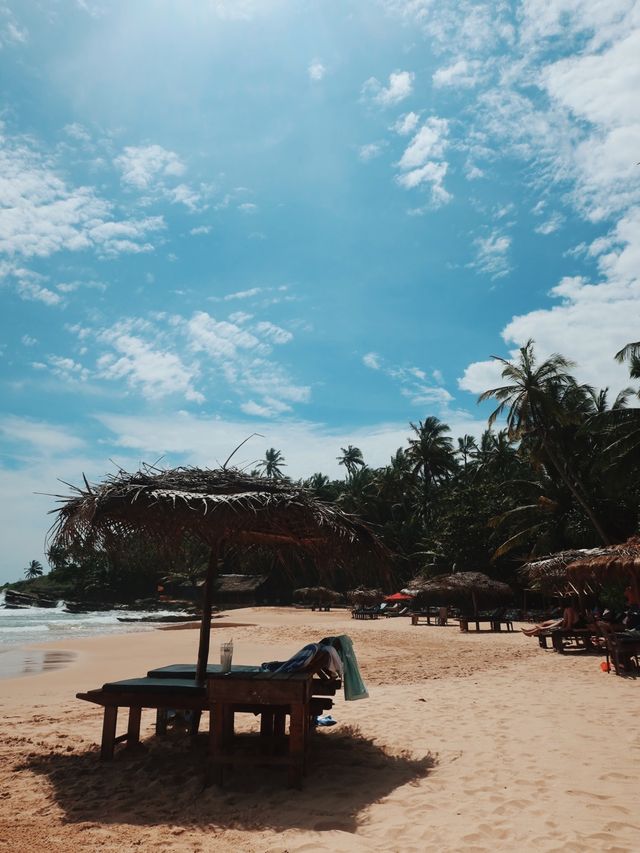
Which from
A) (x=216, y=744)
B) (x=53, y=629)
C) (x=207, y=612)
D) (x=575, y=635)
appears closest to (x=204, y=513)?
(x=207, y=612)

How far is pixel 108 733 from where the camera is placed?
16.6 feet

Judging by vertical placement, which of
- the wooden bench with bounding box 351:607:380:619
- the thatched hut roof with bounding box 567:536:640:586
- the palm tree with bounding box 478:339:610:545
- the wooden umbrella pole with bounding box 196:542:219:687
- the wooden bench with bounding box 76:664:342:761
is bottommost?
the wooden bench with bounding box 351:607:380:619

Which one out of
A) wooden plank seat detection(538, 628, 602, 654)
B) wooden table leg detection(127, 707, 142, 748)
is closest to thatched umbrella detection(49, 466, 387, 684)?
wooden table leg detection(127, 707, 142, 748)

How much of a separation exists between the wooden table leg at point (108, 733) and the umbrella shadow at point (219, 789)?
0.08m

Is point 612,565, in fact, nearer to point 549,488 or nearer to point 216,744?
point 216,744

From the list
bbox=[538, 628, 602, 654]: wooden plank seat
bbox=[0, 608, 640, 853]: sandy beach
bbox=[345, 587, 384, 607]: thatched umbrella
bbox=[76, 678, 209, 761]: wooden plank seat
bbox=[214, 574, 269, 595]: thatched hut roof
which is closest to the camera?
A: bbox=[0, 608, 640, 853]: sandy beach

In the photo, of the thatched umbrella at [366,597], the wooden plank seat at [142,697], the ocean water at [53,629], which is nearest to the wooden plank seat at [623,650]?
the wooden plank seat at [142,697]

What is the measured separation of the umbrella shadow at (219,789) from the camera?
151 inches

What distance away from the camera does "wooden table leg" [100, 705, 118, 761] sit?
5.01 m

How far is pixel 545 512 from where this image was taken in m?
27.5

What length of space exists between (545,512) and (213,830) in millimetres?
26358

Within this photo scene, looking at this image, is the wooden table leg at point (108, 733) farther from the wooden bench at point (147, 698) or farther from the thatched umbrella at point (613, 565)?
the thatched umbrella at point (613, 565)

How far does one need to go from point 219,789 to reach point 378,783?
3.88ft

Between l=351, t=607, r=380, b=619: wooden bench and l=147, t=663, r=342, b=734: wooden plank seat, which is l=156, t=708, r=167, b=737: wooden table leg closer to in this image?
l=147, t=663, r=342, b=734: wooden plank seat
